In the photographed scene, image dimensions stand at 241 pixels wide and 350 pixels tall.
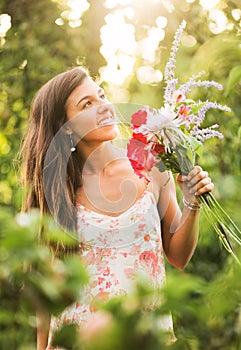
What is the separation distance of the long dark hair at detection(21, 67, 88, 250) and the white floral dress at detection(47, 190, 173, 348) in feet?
0.30

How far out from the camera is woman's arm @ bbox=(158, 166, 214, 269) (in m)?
1.43

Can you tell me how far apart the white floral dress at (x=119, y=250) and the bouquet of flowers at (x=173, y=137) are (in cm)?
29

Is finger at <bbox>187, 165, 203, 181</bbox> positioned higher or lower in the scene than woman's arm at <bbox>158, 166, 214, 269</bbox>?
higher

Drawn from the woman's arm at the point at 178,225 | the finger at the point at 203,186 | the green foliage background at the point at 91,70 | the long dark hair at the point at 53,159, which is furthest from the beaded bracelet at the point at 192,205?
the green foliage background at the point at 91,70

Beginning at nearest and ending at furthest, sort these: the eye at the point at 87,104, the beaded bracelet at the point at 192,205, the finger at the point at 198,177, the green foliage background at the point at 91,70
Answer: the finger at the point at 198,177
the beaded bracelet at the point at 192,205
the eye at the point at 87,104
the green foliage background at the point at 91,70

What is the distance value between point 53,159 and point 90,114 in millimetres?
238

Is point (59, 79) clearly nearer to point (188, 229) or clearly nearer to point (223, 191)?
point (188, 229)

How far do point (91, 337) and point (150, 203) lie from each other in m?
1.28

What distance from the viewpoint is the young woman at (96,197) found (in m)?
1.58

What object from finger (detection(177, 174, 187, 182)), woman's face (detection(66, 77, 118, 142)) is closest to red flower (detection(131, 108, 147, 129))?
finger (detection(177, 174, 187, 182))

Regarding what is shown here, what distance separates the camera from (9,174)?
2.97 meters

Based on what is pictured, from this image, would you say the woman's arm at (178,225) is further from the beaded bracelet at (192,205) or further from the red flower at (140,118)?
the red flower at (140,118)

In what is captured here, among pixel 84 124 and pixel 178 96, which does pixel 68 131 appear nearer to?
pixel 84 124

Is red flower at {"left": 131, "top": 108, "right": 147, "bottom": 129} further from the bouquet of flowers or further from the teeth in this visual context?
the teeth
